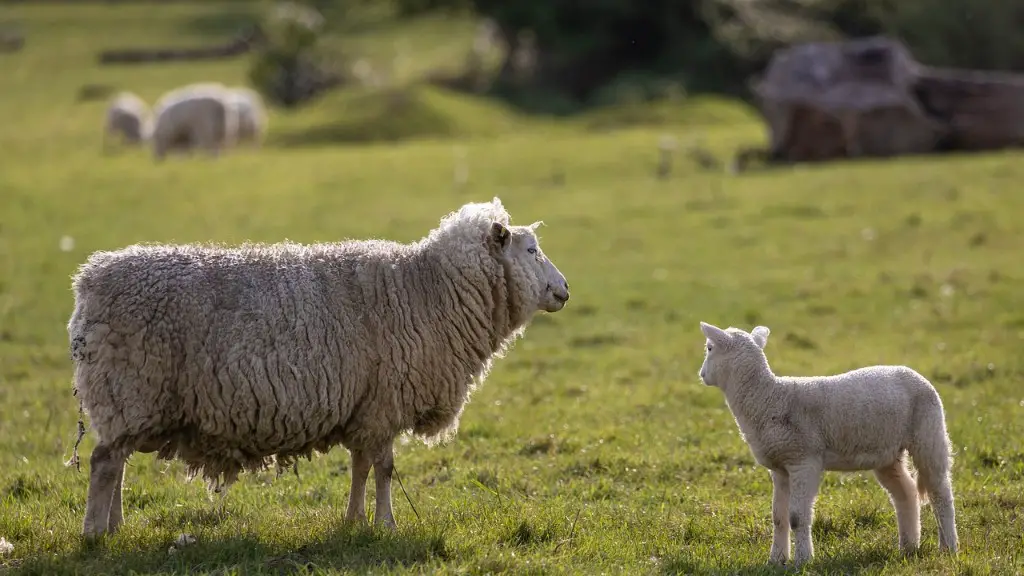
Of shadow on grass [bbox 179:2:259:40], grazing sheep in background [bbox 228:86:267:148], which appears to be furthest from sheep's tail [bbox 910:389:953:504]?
shadow on grass [bbox 179:2:259:40]

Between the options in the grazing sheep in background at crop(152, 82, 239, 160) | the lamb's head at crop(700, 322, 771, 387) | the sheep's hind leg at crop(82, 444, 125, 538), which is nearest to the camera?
the sheep's hind leg at crop(82, 444, 125, 538)

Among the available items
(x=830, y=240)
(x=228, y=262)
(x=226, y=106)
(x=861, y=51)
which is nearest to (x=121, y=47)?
(x=226, y=106)

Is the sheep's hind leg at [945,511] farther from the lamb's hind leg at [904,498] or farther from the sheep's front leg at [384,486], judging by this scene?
the sheep's front leg at [384,486]

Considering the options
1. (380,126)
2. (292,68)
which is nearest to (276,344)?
(380,126)

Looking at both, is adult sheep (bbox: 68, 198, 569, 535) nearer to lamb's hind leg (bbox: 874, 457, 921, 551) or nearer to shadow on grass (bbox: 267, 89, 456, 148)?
lamb's hind leg (bbox: 874, 457, 921, 551)

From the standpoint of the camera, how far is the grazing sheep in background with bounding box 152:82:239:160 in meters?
30.3

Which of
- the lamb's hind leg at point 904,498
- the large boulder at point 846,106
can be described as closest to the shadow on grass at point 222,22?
the large boulder at point 846,106

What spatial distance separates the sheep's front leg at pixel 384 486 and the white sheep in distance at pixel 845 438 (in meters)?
2.28

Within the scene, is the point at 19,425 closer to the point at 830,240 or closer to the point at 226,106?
the point at 830,240

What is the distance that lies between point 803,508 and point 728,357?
1.03 meters

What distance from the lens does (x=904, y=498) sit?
23.6ft

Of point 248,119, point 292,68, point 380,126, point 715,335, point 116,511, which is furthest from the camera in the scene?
point 292,68

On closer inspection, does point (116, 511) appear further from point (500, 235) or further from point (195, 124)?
point (195, 124)

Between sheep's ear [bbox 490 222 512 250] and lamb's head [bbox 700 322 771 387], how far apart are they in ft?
5.26
